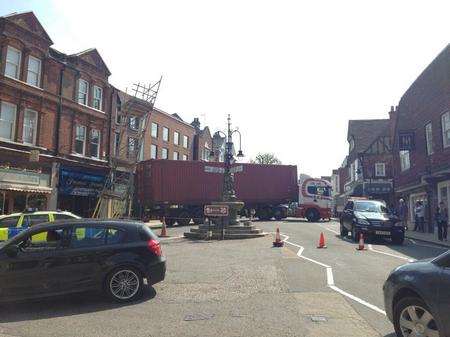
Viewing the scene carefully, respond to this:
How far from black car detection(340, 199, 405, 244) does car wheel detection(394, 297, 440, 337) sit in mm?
13653

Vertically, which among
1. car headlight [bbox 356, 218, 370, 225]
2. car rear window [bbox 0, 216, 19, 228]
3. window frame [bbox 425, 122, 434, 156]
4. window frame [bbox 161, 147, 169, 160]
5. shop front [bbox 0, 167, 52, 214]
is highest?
window frame [bbox 161, 147, 169, 160]

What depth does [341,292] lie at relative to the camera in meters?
8.77

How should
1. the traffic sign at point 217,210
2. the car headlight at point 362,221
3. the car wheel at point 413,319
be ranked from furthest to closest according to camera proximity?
the traffic sign at point 217,210 → the car headlight at point 362,221 → the car wheel at point 413,319

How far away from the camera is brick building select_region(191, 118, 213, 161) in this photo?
191ft

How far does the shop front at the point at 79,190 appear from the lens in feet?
89.8

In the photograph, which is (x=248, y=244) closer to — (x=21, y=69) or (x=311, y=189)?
(x=21, y=69)

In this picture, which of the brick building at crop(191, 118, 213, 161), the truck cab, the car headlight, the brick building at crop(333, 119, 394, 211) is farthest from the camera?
the brick building at crop(191, 118, 213, 161)

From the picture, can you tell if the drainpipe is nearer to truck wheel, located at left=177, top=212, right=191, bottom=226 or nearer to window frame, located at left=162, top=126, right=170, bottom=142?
truck wheel, located at left=177, top=212, right=191, bottom=226

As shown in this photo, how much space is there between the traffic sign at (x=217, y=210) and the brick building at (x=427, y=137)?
11.1m

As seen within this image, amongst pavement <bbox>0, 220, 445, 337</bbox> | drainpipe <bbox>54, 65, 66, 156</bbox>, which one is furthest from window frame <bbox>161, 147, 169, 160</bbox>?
pavement <bbox>0, 220, 445, 337</bbox>

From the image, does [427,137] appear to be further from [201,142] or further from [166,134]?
[201,142]

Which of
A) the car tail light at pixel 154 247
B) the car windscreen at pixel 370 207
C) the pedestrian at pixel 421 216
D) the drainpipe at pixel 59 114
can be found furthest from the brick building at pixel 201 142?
the car tail light at pixel 154 247

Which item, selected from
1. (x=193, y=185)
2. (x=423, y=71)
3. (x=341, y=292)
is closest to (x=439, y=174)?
(x=423, y=71)

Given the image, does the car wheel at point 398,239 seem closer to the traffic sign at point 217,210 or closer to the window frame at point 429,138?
the traffic sign at point 217,210
